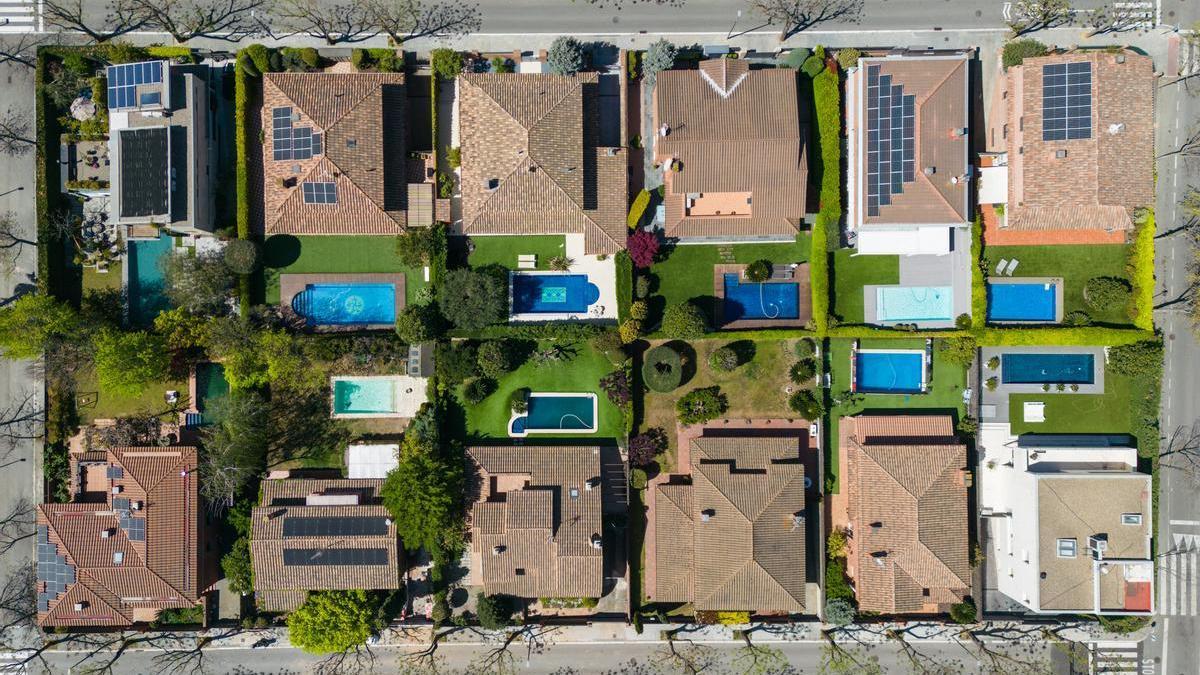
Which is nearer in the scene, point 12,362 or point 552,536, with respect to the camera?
point 552,536

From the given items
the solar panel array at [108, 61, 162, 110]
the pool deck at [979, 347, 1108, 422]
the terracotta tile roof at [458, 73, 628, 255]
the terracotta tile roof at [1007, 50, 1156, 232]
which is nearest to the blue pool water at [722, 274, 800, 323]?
the terracotta tile roof at [458, 73, 628, 255]

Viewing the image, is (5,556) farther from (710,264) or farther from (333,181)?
(710,264)

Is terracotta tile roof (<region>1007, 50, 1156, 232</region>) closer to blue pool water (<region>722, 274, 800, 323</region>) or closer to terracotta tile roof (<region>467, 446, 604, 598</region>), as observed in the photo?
blue pool water (<region>722, 274, 800, 323</region>)

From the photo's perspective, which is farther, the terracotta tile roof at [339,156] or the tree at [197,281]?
the tree at [197,281]

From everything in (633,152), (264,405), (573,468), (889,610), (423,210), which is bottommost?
(889,610)

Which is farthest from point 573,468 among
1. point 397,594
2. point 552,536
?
point 397,594

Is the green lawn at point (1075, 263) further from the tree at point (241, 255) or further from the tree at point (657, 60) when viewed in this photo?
the tree at point (241, 255)

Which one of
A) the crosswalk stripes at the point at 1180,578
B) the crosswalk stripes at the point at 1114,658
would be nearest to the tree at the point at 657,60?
the crosswalk stripes at the point at 1180,578
